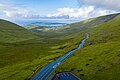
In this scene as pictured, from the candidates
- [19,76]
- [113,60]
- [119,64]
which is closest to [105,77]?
[119,64]

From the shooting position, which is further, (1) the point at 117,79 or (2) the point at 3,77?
(2) the point at 3,77

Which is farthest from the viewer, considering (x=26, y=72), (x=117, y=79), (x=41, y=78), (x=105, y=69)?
(x=26, y=72)

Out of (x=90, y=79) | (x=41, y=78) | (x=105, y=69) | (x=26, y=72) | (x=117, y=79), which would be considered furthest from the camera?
(x=26, y=72)

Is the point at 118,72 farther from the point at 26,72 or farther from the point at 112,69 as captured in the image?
the point at 26,72

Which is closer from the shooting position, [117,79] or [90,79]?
[117,79]

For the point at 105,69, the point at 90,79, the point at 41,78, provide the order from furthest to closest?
the point at 41,78 < the point at 105,69 < the point at 90,79

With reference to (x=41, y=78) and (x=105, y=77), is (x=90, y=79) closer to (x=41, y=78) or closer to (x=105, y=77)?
(x=105, y=77)

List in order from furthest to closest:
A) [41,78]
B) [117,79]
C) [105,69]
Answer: [41,78] < [105,69] < [117,79]

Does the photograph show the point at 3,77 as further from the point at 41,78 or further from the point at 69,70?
the point at 69,70

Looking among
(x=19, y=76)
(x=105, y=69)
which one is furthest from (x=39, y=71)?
(x=105, y=69)
